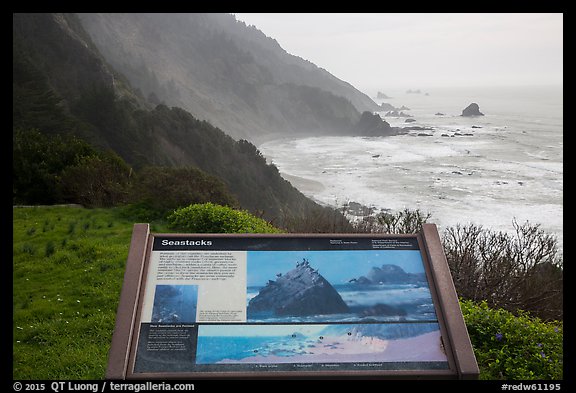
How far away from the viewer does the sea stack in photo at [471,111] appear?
116 meters

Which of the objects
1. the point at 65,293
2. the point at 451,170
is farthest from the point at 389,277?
the point at 451,170

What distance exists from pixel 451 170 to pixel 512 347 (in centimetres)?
5001

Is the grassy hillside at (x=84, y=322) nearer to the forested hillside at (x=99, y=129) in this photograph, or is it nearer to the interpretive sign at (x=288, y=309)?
the interpretive sign at (x=288, y=309)

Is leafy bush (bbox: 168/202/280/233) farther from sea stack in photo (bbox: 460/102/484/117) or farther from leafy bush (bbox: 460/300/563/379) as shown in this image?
sea stack in photo (bbox: 460/102/484/117)

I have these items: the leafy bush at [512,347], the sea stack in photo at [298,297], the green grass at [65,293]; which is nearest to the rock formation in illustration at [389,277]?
the sea stack in photo at [298,297]

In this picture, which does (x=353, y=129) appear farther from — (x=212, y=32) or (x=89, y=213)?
(x=89, y=213)

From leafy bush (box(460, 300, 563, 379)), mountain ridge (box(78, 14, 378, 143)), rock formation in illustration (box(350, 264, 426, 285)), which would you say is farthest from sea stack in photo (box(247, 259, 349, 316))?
mountain ridge (box(78, 14, 378, 143))

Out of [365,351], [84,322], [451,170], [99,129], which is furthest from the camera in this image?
[451,170]

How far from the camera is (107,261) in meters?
7.55

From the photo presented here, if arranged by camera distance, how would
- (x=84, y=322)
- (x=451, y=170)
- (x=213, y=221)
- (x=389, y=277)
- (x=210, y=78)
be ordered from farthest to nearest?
(x=210, y=78)
(x=451, y=170)
(x=213, y=221)
(x=84, y=322)
(x=389, y=277)

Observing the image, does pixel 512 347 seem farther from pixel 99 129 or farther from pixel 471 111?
pixel 471 111

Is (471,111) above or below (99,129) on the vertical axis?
below

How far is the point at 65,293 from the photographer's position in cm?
649

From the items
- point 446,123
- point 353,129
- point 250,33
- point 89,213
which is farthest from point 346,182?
point 250,33
